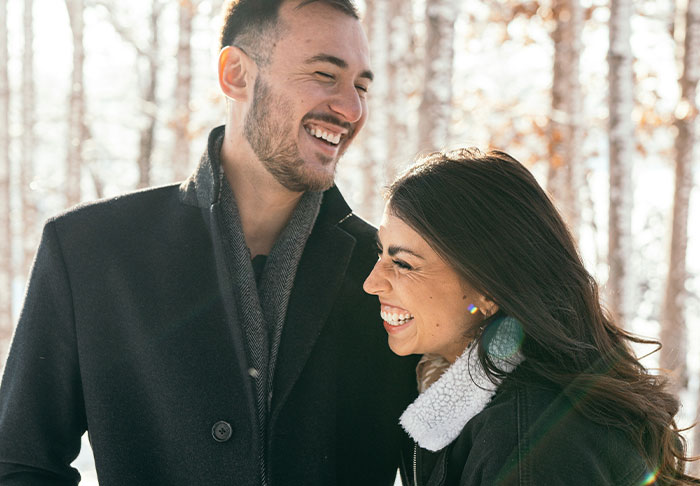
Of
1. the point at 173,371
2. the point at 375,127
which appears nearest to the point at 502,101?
the point at 375,127

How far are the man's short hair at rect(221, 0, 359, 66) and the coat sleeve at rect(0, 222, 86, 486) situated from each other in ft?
3.08

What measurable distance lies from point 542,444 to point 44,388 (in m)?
1.41

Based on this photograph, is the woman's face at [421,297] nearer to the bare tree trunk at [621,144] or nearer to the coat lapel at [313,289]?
the coat lapel at [313,289]

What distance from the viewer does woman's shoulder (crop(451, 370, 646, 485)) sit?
162 centimetres

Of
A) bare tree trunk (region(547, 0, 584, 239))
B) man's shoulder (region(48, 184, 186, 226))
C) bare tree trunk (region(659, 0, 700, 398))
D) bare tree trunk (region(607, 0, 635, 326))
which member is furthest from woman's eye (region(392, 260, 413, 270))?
bare tree trunk (region(547, 0, 584, 239))

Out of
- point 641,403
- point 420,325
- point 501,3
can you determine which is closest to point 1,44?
point 501,3

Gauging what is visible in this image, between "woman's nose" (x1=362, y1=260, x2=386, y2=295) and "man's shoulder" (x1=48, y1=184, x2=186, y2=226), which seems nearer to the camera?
"woman's nose" (x1=362, y1=260, x2=386, y2=295)

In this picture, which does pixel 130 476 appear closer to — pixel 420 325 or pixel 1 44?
pixel 420 325

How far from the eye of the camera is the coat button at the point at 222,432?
2.03m

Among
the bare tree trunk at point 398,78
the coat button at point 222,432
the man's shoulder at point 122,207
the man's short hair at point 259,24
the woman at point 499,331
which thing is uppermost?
the bare tree trunk at point 398,78

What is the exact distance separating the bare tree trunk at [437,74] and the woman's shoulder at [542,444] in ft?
12.1

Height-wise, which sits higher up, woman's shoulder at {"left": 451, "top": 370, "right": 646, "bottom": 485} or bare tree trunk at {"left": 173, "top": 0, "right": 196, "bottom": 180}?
bare tree trunk at {"left": 173, "top": 0, "right": 196, "bottom": 180}

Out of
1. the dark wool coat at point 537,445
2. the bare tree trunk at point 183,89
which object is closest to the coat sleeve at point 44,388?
the dark wool coat at point 537,445

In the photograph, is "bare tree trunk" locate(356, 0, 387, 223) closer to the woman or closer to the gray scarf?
the gray scarf
